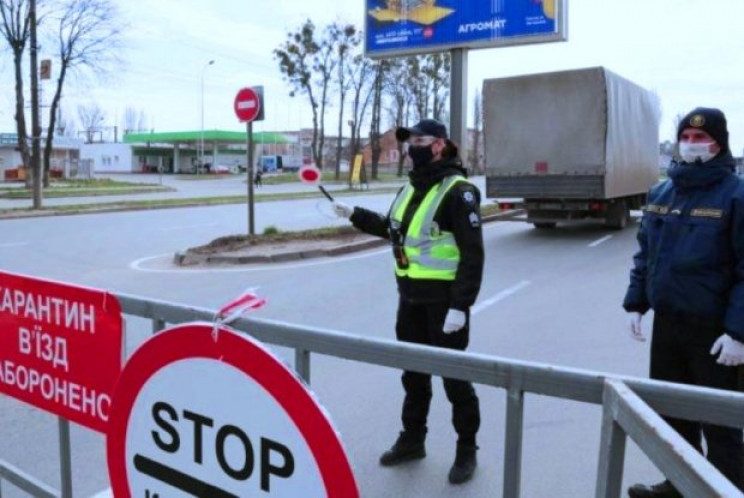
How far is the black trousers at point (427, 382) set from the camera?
12.7 ft

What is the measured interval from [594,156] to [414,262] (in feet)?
41.2

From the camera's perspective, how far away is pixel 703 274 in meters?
3.31

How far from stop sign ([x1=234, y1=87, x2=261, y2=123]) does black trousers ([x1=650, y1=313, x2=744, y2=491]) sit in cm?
1107

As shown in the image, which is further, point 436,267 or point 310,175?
point 310,175

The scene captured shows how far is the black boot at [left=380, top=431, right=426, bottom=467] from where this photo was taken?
4023 mm

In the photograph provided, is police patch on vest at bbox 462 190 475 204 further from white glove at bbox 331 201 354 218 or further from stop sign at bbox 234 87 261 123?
stop sign at bbox 234 87 261 123

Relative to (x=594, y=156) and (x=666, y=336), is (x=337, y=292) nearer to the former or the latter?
(x=666, y=336)

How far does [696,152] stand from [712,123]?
0.49ft

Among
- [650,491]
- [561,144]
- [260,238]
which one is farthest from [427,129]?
→ [561,144]

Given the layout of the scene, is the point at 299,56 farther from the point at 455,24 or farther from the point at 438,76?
the point at 455,24

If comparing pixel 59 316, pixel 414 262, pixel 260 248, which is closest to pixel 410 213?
pixel 414 262

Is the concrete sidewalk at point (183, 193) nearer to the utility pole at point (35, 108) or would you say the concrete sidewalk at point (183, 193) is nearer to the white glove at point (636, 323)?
the utility pole at point (35, 108)

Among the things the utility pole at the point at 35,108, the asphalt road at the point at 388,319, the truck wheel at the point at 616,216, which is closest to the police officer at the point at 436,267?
the asphalt road at the point at 388,319

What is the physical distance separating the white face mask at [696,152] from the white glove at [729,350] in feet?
2.64
